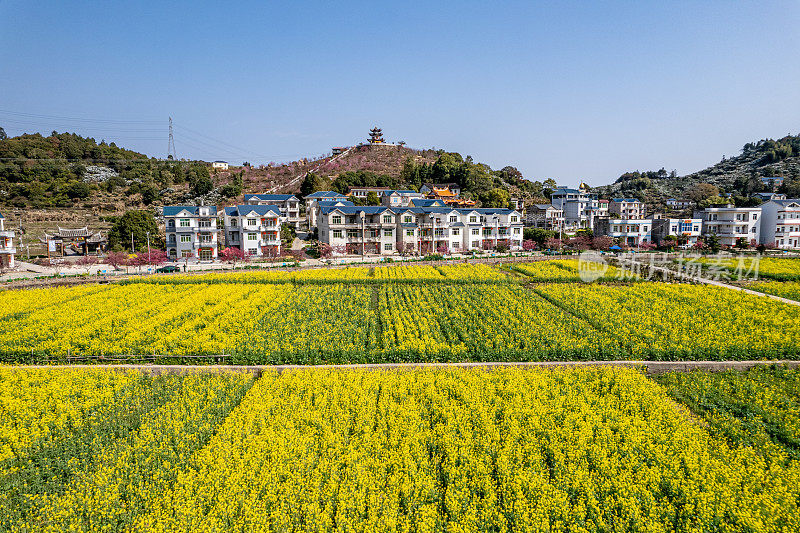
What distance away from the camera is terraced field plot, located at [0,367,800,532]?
10.9 m

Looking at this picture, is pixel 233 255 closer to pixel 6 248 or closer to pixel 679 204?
pixel 6 248

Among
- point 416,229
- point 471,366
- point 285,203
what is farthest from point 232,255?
point 471,366

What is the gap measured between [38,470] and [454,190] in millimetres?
93145

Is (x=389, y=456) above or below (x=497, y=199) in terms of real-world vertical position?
below

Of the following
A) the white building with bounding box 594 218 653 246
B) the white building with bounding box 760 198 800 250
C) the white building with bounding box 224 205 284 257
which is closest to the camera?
the white building with bounding box 224 205 284 257

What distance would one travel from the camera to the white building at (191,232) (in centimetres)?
5675

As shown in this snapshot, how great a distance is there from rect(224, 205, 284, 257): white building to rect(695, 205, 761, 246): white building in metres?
72.7

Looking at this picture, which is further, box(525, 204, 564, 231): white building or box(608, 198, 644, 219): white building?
box(608, 198, 644, 219): white building

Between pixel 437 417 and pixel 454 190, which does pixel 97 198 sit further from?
pixel 437 417

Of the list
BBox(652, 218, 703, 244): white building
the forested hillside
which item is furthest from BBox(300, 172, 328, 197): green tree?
BBox(652, 218, 703, 244): white building

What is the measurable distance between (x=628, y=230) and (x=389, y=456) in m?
74.0

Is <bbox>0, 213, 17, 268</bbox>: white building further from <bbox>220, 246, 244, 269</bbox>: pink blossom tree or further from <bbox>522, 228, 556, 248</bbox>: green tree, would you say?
<bbox>522, 228, 556, 248</bbox>: green tree

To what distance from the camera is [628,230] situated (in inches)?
2901

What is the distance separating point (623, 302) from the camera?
109ft
